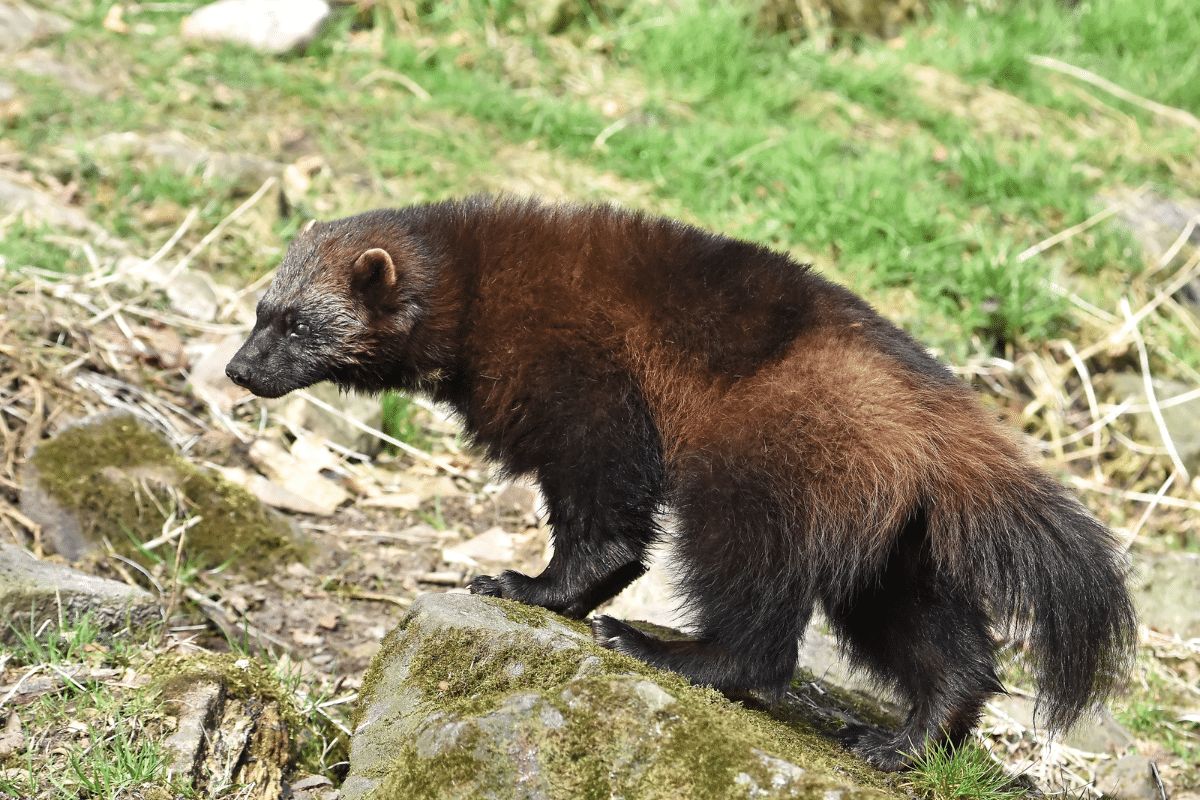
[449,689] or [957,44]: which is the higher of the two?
[957,44]

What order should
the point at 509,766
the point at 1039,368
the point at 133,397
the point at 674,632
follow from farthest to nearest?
the point at 1039,368
the point at 133,397
the point at 674,632
the point at 509,766

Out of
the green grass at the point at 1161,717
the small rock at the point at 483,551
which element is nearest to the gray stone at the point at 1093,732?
the green grass at the point at 1161,717

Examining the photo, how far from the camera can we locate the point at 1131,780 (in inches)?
163

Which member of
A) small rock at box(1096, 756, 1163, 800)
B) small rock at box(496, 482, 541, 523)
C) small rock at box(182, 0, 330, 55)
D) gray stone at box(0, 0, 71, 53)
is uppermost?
small rock at box(182, 0, 330, 55)

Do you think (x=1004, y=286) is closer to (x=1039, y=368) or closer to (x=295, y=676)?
(x=1039, y=368)

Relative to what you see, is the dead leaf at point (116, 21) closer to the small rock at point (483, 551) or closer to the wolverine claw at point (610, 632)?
the small rock at point (483, 551)

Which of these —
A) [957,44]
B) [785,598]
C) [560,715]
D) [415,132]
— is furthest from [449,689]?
[957,44]

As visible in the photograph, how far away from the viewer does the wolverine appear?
3059mm

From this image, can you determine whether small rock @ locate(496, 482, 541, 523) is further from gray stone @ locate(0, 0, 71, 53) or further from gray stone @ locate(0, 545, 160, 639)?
gray stone @ locate(0, 0, 71, 53)

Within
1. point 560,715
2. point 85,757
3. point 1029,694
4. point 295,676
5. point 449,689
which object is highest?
point 560,715

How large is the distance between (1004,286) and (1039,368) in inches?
20.0

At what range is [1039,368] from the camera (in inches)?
261

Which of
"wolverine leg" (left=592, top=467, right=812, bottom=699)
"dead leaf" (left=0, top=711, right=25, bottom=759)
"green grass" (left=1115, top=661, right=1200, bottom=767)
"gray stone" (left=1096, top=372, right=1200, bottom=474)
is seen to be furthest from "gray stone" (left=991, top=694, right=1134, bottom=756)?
"dead leaf" (left=0, top=711, right=25, bottom=759)

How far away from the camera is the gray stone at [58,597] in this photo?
11.5 ft
